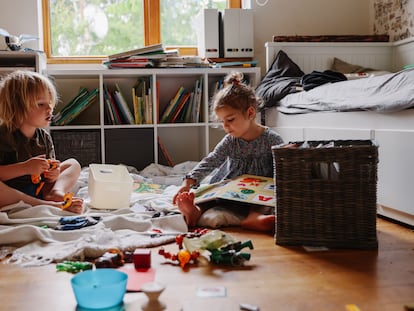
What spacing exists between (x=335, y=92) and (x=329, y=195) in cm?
76

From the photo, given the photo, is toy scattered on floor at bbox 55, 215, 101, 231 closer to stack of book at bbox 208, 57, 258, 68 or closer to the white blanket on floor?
the white blanket on floor

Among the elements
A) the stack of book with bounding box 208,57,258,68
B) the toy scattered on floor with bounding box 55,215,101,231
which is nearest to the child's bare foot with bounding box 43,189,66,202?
the toy scattered on floor with bounding box 55,215,101,231

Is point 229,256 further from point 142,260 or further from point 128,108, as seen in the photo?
point 128,108

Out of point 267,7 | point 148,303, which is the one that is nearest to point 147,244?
point 148,303

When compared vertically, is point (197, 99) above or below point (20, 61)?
below

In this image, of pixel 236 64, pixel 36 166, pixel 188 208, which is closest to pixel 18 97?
pixel 36 166

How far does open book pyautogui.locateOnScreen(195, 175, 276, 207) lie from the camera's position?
1.54 m

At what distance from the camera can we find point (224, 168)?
1923 millimetres

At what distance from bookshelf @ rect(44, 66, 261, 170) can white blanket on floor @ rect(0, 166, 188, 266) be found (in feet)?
3.32

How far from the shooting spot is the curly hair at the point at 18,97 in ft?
5.70

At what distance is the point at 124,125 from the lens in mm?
2688

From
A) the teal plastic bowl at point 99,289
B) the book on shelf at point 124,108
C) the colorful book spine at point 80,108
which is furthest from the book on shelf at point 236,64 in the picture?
the teal plastic bowl at point 99,289

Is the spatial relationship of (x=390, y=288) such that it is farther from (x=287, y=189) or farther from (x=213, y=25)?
(x=213, y=25)

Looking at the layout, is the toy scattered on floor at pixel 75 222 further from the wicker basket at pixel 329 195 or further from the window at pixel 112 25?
the window at pixel 112 25
